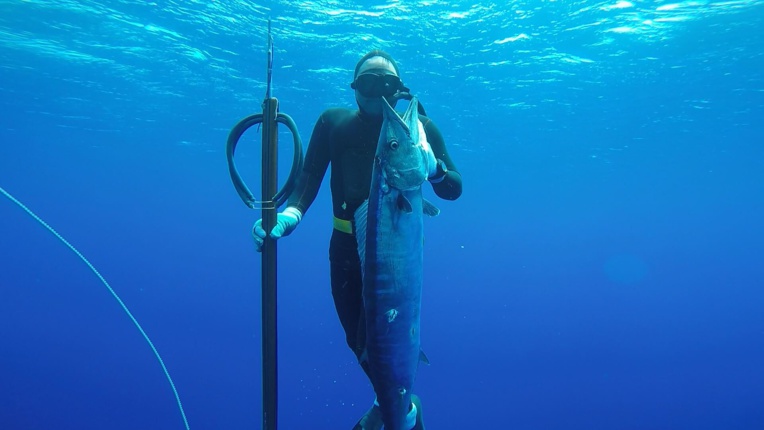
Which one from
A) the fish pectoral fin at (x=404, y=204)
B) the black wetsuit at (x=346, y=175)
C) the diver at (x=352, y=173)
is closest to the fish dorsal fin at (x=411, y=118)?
the fish pectoral fin at (x=404, y=204)

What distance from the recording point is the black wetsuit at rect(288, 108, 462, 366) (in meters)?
3.91

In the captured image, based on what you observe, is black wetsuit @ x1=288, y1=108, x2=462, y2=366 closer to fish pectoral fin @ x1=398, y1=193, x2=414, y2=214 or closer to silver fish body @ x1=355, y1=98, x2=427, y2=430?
silver fish body @ x1=355, y1=98, x2=427, y2=430

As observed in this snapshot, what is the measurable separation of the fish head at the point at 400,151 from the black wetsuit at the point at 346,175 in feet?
4.58

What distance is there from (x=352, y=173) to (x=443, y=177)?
1.07 metres

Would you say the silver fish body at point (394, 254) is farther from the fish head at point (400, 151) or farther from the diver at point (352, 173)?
the diver at point (352, 173)

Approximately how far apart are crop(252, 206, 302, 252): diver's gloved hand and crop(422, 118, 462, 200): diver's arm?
45.0 inches

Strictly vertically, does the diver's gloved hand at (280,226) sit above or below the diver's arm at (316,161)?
below

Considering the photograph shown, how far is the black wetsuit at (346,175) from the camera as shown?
3910mm

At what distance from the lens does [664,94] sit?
17500mm

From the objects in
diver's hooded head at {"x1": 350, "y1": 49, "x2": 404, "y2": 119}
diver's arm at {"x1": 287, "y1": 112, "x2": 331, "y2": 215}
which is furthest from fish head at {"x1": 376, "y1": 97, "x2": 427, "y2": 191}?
diver's arm at {"x1": 287, "y1": 112, "x2": 331, "y2": 215}

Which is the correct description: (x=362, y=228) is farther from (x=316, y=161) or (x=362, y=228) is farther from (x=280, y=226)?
(x=316, y=161)

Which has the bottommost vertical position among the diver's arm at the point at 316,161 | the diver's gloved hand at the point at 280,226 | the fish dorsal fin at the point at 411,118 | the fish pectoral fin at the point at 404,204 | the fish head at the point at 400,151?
the diver's gloved hand at the point at 280,226

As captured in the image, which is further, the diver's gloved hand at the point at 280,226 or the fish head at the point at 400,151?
the diver's gloved hand at the point at 280,226

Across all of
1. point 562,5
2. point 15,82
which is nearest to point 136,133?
point 15,82
